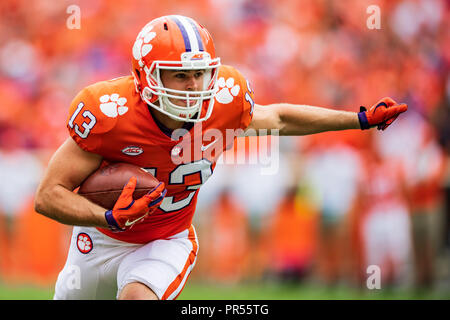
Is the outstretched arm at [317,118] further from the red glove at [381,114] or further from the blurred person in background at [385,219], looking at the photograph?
the blurred person in background at [385,219]

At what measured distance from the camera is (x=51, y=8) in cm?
929

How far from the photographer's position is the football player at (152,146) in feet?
11.5

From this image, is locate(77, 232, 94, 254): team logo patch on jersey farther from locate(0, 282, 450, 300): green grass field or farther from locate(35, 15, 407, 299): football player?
locate(0, 282, 450, 300): green grass field

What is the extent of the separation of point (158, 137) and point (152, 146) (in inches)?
2.2

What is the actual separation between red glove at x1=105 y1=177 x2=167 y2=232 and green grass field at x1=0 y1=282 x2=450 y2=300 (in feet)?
10.1

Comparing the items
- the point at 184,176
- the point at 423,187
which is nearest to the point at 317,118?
the point at 184,176

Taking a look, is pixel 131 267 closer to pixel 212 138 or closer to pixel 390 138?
pixel 212 138

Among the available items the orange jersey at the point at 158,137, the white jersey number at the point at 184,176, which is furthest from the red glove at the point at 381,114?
the white jersey number at the point at 184,176

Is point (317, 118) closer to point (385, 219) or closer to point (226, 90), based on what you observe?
point (226, 90)

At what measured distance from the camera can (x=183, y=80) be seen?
358cm

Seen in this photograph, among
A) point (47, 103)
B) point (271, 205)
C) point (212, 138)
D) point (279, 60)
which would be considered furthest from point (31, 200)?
point (212, 138)

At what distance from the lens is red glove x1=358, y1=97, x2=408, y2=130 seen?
3.98 metres

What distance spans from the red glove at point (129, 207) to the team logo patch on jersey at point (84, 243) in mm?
537

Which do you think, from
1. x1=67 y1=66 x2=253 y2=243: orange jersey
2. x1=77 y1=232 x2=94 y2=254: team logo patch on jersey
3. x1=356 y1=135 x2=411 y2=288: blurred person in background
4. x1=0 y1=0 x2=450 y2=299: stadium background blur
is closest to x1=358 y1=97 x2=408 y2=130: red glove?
x1=67 y1=66 x2=253 y2=243: orange jersey
